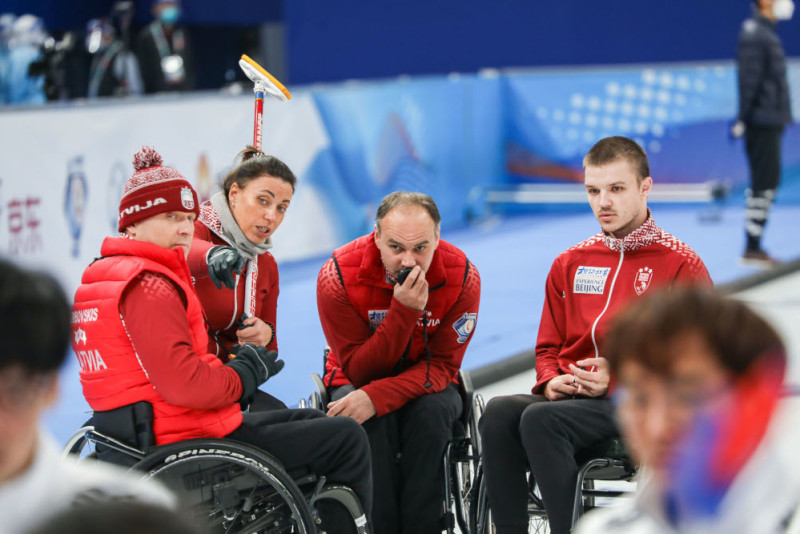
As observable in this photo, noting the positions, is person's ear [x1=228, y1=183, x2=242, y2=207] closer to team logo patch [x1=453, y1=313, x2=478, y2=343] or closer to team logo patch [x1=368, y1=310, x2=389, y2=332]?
team logo patch [x1=368, y1=310, x2=389, y2=332]

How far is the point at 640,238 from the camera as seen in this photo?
335cm

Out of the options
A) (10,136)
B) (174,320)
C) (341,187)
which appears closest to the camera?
(174,320)

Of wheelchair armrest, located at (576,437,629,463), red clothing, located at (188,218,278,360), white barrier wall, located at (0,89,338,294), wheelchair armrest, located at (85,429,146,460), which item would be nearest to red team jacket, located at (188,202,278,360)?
red clothing, located at (188,218,278,360)

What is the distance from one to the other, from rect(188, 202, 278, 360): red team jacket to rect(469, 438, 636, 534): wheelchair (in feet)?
2.82

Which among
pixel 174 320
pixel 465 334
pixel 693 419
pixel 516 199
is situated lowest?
pixel 516 199

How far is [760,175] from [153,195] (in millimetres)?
6908

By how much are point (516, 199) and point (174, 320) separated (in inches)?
384

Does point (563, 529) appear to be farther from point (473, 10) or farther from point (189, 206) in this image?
point (473, 10)

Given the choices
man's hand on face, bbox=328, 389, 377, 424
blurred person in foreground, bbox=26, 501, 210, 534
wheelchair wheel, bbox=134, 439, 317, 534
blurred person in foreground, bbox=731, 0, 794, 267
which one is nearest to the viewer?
blurred person in foreground, bbox=26, 501, 210, 534

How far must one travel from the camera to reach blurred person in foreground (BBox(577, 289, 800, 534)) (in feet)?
4.50

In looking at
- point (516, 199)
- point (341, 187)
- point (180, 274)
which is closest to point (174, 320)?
point (180, 274)

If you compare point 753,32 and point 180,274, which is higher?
point 753,32

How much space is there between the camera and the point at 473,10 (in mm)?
16328

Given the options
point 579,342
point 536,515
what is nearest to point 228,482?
point 536,515
